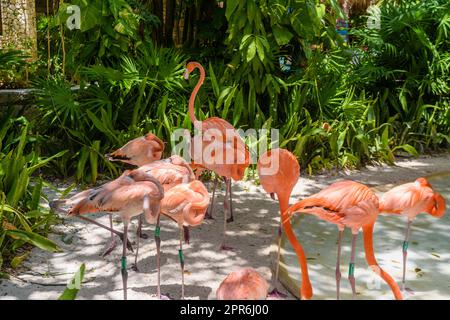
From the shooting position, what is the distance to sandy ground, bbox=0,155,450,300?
3766 mm

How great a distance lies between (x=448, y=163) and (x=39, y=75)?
5.22m

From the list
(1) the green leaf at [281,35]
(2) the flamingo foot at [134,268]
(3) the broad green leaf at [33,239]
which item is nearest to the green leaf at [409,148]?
(1) the green leaf at [281,35]

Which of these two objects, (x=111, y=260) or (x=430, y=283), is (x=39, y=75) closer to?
(x=111, y=260)

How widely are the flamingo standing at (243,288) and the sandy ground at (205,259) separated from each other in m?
1.06

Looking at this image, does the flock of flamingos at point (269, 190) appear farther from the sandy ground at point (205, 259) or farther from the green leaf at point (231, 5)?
the green leaf at point (231, 5)

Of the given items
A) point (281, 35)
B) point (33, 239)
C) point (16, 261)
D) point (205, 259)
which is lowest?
point (205, 259)

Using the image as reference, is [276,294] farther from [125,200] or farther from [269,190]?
[125,200]

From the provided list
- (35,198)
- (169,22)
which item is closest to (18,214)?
(35,198)

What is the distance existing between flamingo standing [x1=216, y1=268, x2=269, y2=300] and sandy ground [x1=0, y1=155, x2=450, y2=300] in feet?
3.48

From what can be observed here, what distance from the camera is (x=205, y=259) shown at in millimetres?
4355

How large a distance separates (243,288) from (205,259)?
5.87 ft

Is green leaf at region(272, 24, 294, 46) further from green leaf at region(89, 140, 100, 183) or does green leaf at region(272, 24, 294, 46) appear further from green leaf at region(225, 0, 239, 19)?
green leaf at region(89, 140, 100, 183)

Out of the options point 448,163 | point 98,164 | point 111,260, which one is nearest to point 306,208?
point 111,260
